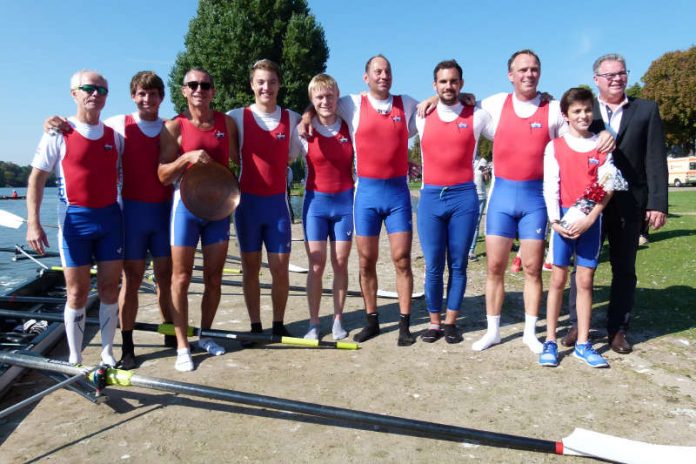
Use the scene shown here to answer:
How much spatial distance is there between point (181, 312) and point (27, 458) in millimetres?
1604

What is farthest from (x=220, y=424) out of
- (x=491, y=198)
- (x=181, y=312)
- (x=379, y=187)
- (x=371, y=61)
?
(x=371, y=61)

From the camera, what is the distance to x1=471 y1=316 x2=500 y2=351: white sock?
4504mm

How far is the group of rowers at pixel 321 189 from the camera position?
154 inches

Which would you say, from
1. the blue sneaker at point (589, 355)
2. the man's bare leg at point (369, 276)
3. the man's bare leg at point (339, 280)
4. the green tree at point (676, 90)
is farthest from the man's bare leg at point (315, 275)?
the green tree at point (676, 90)

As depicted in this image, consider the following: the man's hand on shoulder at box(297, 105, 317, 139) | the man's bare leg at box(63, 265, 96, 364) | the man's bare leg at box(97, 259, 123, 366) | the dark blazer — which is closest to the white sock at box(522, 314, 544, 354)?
the dark blazer

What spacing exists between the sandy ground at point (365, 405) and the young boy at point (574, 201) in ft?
0.82

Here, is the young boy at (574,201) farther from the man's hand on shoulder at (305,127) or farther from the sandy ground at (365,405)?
the man's hand on shoulder at (305,127)

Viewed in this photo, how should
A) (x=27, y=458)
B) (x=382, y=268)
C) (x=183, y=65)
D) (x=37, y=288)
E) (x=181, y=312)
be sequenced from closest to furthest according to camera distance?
(x=27, y=458)
(x=181, y=312)
(x=37, y=288)
(x=382, y=268)
(x=183, y=65)

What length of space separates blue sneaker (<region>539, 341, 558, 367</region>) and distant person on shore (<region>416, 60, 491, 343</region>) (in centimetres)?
80

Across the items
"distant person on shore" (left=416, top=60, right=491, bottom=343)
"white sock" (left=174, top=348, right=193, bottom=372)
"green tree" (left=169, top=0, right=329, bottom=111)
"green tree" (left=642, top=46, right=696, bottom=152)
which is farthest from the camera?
"green tree" (left=642, top=46, right=696, bottom=152)

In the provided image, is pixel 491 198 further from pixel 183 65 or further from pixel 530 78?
pixel 183 65

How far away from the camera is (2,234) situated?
2878 centimetres

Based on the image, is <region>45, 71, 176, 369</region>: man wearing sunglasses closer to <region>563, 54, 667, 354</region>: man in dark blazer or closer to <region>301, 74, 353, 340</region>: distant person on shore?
<region>301, 74, 353, 340</region>: distant person on shore

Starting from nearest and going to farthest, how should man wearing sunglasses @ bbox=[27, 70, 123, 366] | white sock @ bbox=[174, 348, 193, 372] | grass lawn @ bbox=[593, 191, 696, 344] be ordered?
man wearing sunglasses @ bbox=[27, 70, 123, 366] < white sock @ bbox=[174, 348, 193, 372] < grass lawn @ bbox=[593, 191, 696, 344]
